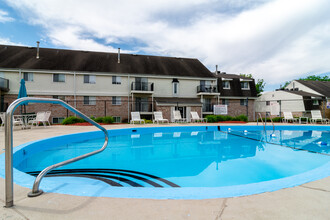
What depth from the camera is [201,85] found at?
72.0ft

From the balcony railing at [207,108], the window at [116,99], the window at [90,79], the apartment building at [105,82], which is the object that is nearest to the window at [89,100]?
A: the apartment building at [105,82]

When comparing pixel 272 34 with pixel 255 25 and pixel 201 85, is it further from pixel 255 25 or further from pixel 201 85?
pixel 201 85

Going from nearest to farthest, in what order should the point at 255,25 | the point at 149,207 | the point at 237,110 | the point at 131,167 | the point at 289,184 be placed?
the point at 149,207
the point at 289,184
the point at 131,167
the point at 255,25
the point at 237,110

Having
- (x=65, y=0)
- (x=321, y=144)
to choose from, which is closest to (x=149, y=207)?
(x=321, y=144)

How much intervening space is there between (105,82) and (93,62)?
3.35 metres

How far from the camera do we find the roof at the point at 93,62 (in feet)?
62.3

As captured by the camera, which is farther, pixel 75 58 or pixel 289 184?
pixel 75 58

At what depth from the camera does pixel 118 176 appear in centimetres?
372

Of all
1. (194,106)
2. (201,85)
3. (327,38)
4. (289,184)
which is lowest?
(289,184)

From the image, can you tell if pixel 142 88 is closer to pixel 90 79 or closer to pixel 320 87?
pixel 90 79

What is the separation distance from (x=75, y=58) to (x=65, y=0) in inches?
469

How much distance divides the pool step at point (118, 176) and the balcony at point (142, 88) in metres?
16.2

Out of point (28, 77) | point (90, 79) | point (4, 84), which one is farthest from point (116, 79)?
point (4, 84)

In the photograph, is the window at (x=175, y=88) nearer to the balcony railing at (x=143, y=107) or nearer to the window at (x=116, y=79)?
the balcony railing at (x=143, y=107)
